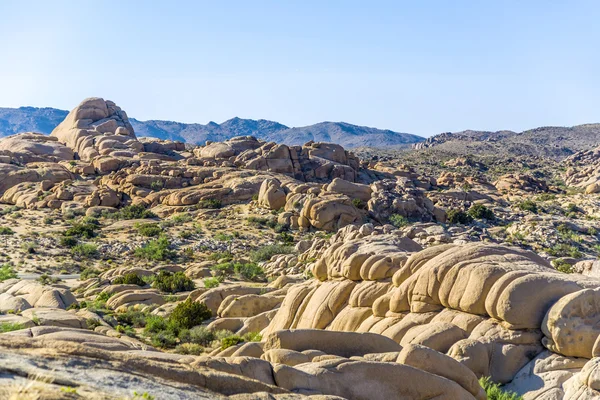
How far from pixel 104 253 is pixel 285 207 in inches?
647

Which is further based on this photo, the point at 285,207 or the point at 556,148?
the point at 556,148

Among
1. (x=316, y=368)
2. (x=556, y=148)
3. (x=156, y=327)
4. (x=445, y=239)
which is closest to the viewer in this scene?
(x=316, y=368)

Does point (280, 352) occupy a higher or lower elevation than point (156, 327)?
higher

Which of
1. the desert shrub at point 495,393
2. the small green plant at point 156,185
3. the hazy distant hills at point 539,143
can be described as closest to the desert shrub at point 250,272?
the desert shrub at point 495,393

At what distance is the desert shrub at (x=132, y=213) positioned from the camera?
174 ft

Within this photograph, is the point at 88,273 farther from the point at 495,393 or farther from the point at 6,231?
the point at 495,393

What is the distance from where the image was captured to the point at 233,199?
187ft

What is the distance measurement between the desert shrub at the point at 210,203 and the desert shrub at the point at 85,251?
14386 mm

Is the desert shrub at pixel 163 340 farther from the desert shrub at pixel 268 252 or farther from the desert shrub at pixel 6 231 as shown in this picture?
the desert shrub at pixel 6 231

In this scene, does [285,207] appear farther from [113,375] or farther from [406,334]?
[113,375]

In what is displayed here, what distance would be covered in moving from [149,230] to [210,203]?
953cm

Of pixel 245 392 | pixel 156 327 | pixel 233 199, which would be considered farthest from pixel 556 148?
pixel 245 392

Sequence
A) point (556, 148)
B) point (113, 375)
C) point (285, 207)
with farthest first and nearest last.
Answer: point (556, 148) → point (285, 207) → point (113, 375)

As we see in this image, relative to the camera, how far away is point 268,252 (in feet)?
134
